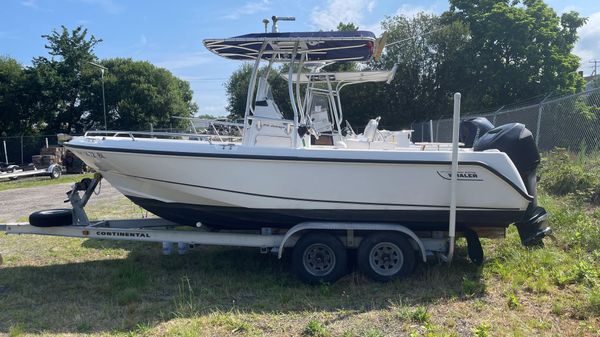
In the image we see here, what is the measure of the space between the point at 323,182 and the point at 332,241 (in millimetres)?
617

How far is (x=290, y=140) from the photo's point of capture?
5.33 meters

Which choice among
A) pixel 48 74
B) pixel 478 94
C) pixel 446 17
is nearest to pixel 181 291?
pixel 478 94

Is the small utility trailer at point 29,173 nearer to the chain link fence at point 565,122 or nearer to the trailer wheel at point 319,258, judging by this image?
the chain link fence at point 565,122

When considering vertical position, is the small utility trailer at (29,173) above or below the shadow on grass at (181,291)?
below

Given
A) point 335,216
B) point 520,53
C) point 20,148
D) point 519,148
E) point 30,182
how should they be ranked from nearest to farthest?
point 335,216
point 519,148
point 30,182
point 20,148
point 520,53

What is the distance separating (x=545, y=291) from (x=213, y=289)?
3190 mm

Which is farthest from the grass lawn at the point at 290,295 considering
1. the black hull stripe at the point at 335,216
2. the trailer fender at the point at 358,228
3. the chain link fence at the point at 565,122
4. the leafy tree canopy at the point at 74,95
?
the leafy tree canopy at the point at 74,95

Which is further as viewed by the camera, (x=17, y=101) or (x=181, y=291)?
(x=17, y=101)

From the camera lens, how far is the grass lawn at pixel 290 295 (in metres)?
3.95

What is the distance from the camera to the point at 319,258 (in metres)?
5.05

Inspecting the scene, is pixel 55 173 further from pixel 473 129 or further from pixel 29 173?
pixel 473 129

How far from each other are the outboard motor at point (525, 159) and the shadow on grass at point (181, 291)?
0.78 m

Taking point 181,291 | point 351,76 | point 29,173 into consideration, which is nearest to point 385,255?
point 181,291

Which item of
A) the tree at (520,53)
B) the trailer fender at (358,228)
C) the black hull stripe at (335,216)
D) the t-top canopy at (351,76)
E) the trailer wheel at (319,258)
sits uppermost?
the tree at (520,53)
